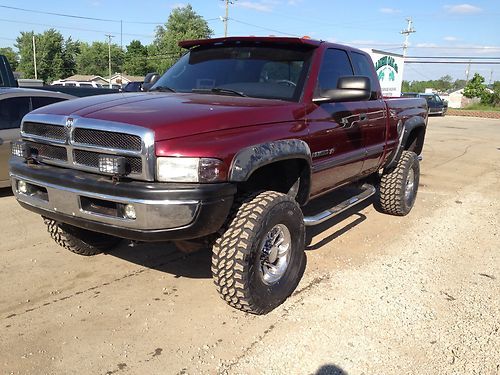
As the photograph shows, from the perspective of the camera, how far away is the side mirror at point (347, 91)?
3730mm

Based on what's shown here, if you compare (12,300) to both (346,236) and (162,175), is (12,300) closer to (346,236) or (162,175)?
(162,175)

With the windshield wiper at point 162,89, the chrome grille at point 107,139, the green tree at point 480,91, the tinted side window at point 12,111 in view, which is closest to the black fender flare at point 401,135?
the windshield wiper at point 162,89

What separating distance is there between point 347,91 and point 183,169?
1.70 meters

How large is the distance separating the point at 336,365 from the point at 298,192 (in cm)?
147

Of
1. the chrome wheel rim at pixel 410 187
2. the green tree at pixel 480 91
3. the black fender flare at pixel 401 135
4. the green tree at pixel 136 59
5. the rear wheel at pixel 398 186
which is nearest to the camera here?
the black fender flare at pixel 401 135

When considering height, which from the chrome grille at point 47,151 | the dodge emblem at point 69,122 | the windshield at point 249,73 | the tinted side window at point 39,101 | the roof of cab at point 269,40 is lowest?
the chrome grille at point 47,151

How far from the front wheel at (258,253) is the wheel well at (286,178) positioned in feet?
1.08

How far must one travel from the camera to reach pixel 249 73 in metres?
4.01

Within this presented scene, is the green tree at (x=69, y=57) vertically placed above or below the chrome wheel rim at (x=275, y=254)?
above

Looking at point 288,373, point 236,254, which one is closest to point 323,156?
point 236,254

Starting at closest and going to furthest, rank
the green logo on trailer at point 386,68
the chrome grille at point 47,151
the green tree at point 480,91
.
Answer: the chrome grille at point 47,151, the green logo on trailer at point 386,68, the green tree at point 480,91

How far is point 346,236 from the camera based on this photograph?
17.2 ft

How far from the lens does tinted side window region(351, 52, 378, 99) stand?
493cm

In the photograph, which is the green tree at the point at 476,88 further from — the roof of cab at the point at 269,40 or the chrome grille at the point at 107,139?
the chrome grille at the point at 107,139
